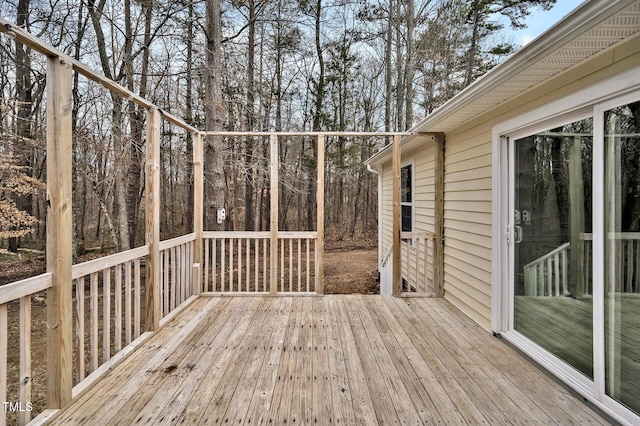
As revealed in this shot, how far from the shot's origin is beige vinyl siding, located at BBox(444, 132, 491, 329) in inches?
127

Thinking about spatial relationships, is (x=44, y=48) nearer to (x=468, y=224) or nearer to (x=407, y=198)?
(x=468, y=224)

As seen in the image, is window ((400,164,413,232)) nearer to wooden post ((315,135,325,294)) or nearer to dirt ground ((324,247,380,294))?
dirt ground ((324,247,380,294))

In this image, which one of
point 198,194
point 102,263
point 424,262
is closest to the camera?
point 102,263

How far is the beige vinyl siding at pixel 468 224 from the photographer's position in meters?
3.22

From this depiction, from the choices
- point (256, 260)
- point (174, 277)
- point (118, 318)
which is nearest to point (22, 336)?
point (118, 318)

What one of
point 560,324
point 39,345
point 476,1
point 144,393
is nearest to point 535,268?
point 560,324

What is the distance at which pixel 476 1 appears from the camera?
8805 mm

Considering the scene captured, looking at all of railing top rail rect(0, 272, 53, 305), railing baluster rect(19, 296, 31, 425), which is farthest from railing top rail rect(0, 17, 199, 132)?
railing baluster rect(19, 296, 31, 425)

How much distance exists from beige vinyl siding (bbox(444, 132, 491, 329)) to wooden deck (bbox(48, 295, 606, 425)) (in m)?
0.33

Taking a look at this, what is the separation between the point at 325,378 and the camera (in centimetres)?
224

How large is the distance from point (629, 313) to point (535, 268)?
2.78ft

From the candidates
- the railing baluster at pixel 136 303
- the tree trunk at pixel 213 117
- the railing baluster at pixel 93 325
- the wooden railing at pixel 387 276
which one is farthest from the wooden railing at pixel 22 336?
the wooden railing at pixel 387 276

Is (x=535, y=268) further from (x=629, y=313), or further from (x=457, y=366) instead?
(x=457, y=366)

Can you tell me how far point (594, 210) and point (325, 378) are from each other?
2.08 metres
